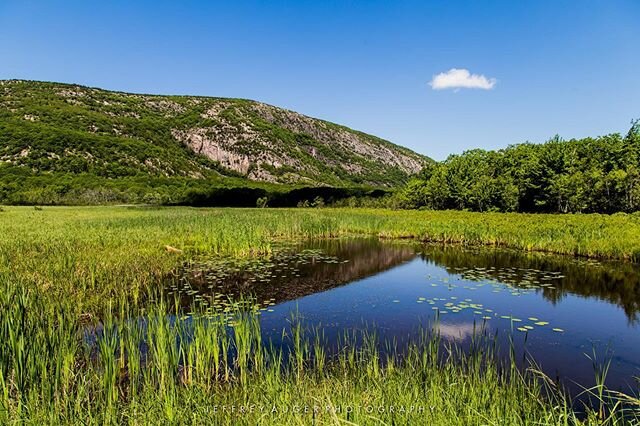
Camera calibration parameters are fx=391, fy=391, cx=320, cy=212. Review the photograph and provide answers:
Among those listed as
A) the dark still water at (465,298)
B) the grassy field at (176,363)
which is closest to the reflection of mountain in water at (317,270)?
the dark still water at (465,298)

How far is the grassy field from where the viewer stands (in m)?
4.02

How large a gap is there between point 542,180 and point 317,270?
41506 mm

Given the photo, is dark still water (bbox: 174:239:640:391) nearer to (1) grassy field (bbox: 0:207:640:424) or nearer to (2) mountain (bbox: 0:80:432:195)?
(1) grassy field (bbox: 0:207:640:424)

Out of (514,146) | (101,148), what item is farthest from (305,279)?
(101,148)

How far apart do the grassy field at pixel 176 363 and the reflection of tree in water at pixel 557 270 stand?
7.39ft

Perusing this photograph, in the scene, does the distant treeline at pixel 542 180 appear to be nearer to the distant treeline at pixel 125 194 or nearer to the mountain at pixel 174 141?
the distant treeline at pixel 125 194

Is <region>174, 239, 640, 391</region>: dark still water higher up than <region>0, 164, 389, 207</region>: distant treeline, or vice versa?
<region>0, 164, 389, 207</region>: distant treeline

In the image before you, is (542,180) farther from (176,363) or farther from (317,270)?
(176,363)

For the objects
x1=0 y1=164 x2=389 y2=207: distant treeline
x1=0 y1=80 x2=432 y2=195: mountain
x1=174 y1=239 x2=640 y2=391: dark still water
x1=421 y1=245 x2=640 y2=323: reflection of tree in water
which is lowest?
x1=174 y1=239 x2=640 y2=391: dark still water

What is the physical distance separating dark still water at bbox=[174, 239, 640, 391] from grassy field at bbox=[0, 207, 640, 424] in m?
1.17

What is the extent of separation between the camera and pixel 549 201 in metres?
47.2

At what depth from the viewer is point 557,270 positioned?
1597 cm

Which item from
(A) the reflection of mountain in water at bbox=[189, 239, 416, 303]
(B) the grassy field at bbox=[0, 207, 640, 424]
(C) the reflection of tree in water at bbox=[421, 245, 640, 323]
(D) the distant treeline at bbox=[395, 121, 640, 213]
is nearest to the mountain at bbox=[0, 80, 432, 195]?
(D) the distant treeline at bbox=[395, 121, 640, 213]

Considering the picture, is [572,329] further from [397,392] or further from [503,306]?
[397,392]
